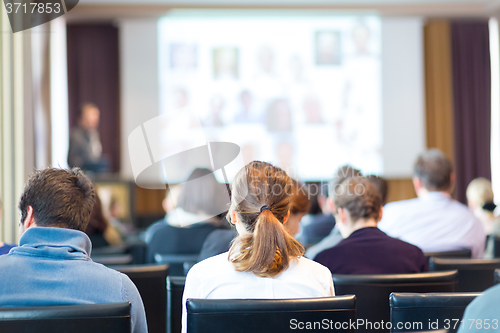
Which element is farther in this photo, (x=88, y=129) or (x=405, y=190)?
(x=405, y=190)

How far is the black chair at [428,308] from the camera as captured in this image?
1.13 m

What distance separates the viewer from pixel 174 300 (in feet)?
5.30

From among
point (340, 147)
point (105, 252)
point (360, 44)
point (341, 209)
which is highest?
point (360, 44)

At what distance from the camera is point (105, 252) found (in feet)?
8.27

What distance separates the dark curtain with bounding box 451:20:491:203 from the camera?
23.2 feet

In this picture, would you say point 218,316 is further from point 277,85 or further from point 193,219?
point 277,85

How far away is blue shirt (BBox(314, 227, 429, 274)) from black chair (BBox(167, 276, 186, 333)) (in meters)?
0.53

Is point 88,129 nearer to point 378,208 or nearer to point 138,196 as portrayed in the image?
point 138,196

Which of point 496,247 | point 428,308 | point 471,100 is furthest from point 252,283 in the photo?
point 471,100

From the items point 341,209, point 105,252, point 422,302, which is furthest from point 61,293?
point 105,252

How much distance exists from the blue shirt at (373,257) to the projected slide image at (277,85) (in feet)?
15.6

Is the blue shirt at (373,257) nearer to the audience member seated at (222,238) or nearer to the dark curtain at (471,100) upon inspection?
the audience member seated at (222,238)

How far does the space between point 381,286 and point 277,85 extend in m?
5.36

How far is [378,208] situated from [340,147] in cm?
475
